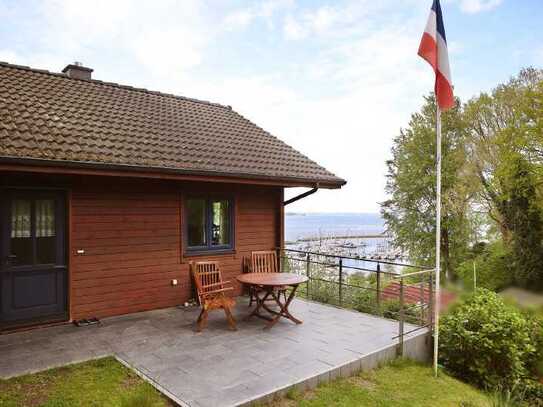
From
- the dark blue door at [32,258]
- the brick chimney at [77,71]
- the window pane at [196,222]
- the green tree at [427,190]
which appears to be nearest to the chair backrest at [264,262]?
the window pane at [196,222]

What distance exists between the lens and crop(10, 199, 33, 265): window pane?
5.32 meters

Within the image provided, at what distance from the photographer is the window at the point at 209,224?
23.3ft

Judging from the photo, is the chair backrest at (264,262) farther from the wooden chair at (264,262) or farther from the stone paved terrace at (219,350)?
the stone paved terrace at (219,350)

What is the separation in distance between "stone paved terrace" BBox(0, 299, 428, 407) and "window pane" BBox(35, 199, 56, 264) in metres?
1.02

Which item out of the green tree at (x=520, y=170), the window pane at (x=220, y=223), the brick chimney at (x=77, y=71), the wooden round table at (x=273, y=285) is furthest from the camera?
the green tree at (x=520, y=170)

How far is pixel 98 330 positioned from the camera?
543 cm

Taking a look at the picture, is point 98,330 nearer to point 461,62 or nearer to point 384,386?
point 384,386

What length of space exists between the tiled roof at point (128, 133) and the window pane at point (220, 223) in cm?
93

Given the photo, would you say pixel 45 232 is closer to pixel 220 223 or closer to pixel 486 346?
pixel 220 223

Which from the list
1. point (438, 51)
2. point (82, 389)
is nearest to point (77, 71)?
point (82, 389)

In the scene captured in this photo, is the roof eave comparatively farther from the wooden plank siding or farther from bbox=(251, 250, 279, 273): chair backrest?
bbox=(251, 250, 279, 273): chair backrest

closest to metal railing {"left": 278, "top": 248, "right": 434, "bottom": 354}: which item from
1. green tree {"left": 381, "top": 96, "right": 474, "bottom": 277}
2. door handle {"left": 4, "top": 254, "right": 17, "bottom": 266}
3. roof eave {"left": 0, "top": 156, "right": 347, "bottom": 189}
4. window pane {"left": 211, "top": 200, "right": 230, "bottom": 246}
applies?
window pane {"left": 211, "top": 200, "right": 230, "bottom": 246}

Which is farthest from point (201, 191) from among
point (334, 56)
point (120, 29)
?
point (334, 56)

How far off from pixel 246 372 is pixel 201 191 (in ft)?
12.6
